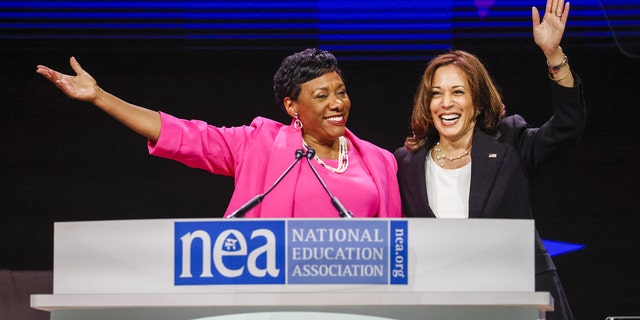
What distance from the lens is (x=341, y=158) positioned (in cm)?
295

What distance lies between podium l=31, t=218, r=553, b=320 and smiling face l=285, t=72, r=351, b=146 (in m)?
1.12

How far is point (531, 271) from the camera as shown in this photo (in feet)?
5.91

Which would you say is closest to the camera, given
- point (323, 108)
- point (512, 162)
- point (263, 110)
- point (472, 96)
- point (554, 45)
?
point (554, 45)

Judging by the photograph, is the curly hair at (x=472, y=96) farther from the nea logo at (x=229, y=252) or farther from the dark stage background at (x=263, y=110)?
the nea logo at (x=229, y=252)

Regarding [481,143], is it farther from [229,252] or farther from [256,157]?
[229,252]

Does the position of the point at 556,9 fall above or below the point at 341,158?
above

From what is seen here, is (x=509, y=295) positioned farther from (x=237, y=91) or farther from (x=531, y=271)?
(x=237, y=91)

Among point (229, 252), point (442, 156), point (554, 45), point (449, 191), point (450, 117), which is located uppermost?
point (554, 45)

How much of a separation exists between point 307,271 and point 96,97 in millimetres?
1143

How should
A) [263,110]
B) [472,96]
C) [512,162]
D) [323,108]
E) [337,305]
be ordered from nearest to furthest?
[337,305], [512,162], [472,96], [323,108], [263,110]

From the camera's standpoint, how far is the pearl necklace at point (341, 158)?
2883 mm

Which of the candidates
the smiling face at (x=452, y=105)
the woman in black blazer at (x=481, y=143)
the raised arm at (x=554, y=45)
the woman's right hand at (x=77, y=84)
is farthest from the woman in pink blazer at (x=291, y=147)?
the raised arm at (x=554, y=45)

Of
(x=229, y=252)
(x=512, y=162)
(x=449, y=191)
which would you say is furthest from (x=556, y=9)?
(x=229, y=252)

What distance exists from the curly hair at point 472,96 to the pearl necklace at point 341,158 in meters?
0.20
